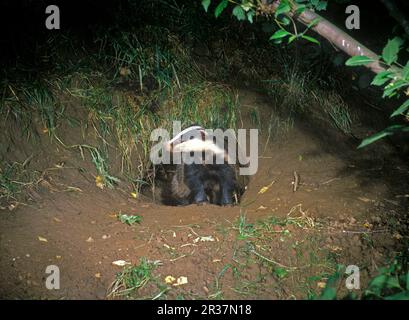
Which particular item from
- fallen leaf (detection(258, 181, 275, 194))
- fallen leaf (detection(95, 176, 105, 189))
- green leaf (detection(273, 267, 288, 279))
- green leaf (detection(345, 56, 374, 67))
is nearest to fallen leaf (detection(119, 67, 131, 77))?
fallen leaf (detection(95, 176, 105, 189))

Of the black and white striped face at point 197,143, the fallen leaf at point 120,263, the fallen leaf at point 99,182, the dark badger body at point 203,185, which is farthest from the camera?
the black and white striped face at point 197,143

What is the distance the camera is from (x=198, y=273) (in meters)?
2.77

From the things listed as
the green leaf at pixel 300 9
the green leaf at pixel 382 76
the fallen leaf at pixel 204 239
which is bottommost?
the fallen leaf at pixel 204 239

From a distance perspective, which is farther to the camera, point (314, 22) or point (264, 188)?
point (264, 188)

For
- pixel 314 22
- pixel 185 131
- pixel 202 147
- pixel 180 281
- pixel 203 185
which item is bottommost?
pixel 180 281

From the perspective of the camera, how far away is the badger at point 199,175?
4.54m

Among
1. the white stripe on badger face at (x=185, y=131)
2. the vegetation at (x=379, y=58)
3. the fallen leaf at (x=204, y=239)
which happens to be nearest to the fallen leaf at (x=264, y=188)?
the white stripe on badger face at (x=185, y=131)

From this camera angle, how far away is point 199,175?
15.3ft

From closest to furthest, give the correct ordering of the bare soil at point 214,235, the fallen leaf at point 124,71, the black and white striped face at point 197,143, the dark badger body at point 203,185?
1. the bare soil at point 214,235
2. the dark badger body at point 203,185
3. the black and white striped face at point 197,143
4. the fallen leaf at point 124,71

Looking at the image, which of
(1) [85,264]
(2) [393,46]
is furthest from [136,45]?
(2) [393,46]

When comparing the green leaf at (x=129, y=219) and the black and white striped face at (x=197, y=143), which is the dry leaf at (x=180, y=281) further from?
the black and white striped face at (x=197, y=143)

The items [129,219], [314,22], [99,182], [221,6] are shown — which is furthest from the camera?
[99,182]

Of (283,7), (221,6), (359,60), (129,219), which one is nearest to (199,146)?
(129,219)

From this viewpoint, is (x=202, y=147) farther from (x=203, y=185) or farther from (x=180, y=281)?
(x=180, y=281)
